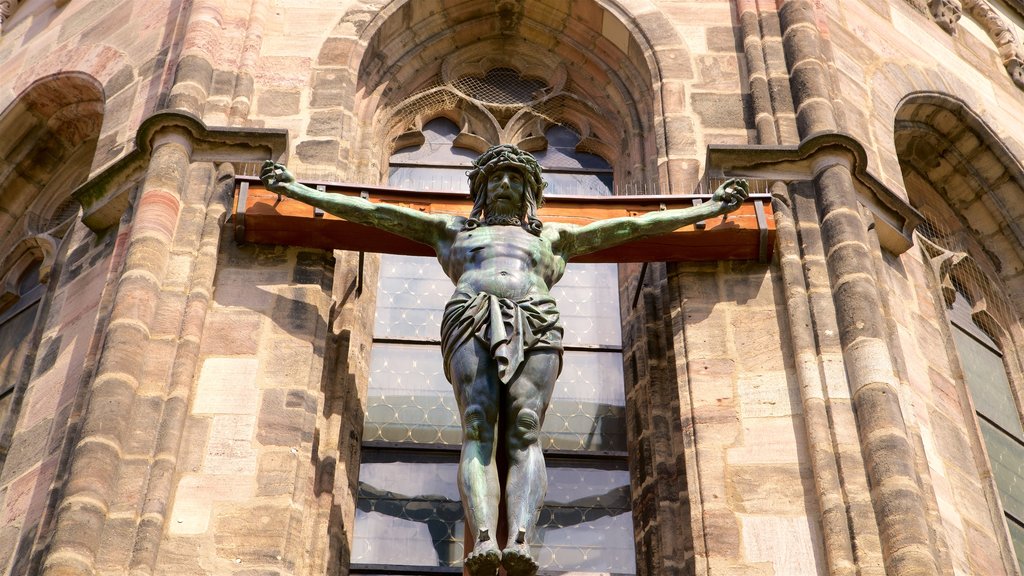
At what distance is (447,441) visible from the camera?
512 inches

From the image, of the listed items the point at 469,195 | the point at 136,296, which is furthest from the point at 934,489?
the point at 136,296

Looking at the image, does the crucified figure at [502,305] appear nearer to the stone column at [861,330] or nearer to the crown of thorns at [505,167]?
the crown of thorns at [505,167]

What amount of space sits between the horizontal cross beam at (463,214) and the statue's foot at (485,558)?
3.08 m

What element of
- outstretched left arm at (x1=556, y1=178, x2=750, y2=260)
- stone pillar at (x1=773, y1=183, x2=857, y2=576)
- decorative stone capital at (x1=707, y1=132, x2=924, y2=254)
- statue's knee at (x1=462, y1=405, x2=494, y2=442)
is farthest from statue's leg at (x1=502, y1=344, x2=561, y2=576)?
decorative stone capital at (x1=707, y1=132, x2=924, y2=254)

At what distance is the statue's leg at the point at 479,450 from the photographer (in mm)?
9930

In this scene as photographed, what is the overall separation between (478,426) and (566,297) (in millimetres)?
3909

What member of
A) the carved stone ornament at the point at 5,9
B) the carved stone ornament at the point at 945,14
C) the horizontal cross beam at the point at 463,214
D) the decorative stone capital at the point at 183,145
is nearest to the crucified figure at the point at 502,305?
the horizontal cross beam at the point at 463,214

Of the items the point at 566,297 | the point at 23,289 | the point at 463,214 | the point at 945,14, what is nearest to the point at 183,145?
the point at 463,214

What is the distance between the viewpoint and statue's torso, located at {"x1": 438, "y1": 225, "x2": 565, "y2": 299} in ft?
36.6

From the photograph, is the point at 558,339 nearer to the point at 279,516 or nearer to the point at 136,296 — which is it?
the point at 279,516

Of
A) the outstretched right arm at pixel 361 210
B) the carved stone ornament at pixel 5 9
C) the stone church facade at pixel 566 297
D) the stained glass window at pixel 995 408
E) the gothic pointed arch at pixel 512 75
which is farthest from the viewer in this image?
the carved stone ornament at pixel 5 9

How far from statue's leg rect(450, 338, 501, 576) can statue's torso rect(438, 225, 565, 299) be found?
1.71 feet

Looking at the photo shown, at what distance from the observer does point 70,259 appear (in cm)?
1401

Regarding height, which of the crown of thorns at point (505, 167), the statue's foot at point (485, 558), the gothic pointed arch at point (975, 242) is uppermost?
the gothic pointed arch at point (975, 242)
